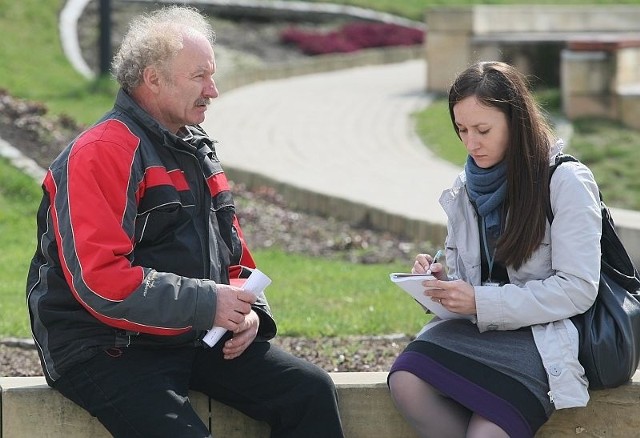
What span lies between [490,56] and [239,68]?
150 inches

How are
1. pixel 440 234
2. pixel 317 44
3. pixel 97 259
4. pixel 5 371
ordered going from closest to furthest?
pixel 97 259
pixel 5 371
pixel 440 234
pixel 317 44

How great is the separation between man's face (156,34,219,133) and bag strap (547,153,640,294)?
3.82ft

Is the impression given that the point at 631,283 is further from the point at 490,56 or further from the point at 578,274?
the point at 490,56

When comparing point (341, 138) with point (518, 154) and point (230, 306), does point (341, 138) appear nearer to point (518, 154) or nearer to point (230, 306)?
point (518, 154)

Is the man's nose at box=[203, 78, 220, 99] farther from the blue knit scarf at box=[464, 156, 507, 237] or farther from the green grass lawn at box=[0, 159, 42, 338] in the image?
the green grass lawn at box=[0, 159, 42, 338]

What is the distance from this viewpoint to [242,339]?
4219 mm

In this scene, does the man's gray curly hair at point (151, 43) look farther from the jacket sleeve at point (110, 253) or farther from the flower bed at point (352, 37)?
the flower bed at point (352, 37)

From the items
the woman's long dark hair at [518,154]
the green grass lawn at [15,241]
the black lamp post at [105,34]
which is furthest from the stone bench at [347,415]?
the black lamp post at [105,34]

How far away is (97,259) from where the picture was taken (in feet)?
12.7

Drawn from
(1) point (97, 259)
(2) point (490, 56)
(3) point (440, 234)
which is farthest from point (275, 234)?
(2) point (490, 56)

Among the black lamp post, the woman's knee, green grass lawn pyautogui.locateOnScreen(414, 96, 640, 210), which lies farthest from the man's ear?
the black lamp post

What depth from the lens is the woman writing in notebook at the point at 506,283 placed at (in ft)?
13.4

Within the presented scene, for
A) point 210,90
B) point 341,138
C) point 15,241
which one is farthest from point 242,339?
point 341,138

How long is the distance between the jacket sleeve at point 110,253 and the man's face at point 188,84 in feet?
0.87
